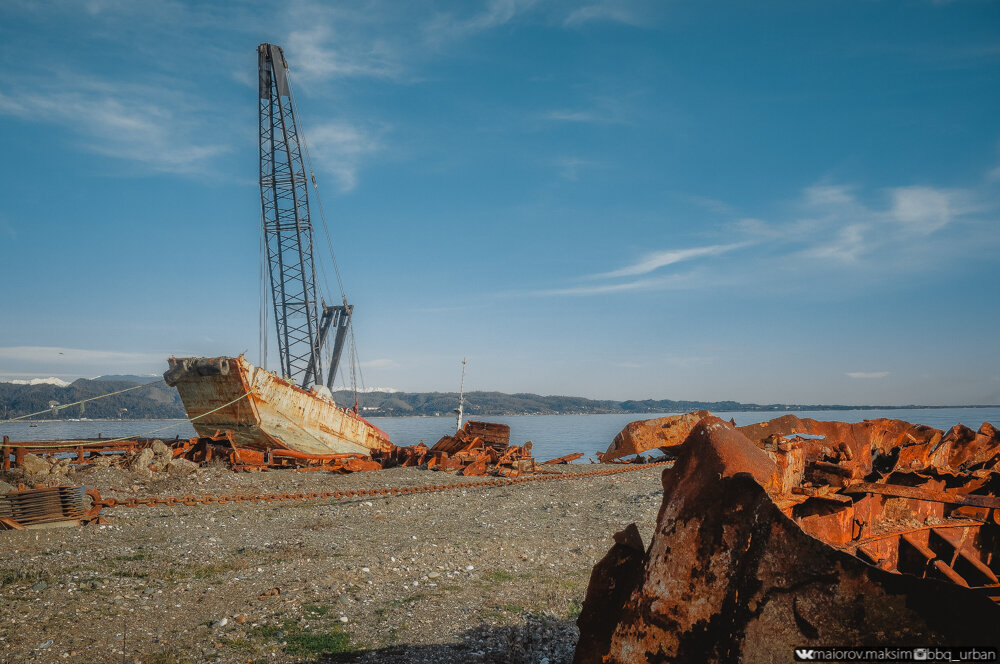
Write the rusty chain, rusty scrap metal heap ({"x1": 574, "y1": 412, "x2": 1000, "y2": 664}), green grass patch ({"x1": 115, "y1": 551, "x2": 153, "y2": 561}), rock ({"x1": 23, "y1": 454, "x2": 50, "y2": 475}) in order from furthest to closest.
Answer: rock ({"x1": 23, "y1": 454, "x2": 50, "y2": 475})
the rusty chain
green grass patch ({"x1": 115, "y1": 551, "x2": 153, "y2": 561})
rusty scrap metal heap ({"x1": 574, "y1": 412, "x2": 1000, "y2": 664})

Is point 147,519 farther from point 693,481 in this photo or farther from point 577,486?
point 693,481

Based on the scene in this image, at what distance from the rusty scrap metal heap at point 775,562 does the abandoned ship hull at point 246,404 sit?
18479 mm

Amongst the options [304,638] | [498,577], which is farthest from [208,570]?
[498,577]

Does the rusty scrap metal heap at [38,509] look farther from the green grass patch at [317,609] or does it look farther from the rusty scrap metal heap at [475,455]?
the rusty scrap metal heap at [475,455]

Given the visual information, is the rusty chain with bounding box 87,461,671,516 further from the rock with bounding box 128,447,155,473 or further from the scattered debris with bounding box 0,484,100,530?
the rock with bounding box 128,447,155,473

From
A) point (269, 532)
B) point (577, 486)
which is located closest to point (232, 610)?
point (269, 532)

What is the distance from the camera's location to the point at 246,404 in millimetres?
19422

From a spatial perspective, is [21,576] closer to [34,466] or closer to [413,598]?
[413,598]

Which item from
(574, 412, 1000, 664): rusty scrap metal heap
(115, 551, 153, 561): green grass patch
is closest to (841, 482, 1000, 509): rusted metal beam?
(574, 412, 1000, 664): rusty scrap metal heap

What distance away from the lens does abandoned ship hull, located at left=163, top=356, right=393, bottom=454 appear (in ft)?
63.0

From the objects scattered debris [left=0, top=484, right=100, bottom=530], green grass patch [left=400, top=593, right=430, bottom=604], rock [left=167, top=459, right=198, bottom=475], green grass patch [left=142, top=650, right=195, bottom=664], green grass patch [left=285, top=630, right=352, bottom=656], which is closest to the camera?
green grass patch [left=142, top=650, right=195, bottom=664]

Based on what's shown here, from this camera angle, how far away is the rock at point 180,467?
13758 mm

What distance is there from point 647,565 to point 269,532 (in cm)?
751

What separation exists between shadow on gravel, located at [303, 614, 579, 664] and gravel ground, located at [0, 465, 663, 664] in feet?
0.05
